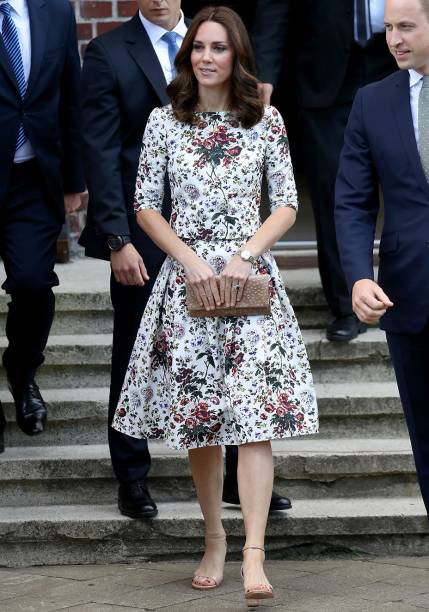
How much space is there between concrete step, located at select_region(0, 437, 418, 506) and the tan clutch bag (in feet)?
3.51

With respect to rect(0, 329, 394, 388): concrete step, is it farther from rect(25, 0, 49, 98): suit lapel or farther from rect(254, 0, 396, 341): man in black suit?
rect(25, 0, 49, 98): suit lapel

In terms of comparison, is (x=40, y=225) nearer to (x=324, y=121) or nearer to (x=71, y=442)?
(x=71, y=442)

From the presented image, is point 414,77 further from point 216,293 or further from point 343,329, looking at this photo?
point 343,329

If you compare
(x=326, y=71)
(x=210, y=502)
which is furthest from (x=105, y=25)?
(x=210, y=502)

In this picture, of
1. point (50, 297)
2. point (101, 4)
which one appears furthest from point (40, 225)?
point (101, 4)

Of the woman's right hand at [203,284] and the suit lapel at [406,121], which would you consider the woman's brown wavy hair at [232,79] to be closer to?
the woman's right hand at [203,284]

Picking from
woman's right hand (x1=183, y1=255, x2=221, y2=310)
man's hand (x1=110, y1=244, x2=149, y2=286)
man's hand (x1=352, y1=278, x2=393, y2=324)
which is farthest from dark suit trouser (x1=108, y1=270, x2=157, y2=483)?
man's hand (x1=352, y1=278, x2=393, y2=324)

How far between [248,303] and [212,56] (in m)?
0.81

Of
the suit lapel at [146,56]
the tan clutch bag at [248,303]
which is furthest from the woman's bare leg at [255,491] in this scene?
the suit lapel at [146,56]

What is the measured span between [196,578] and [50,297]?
1313 mm

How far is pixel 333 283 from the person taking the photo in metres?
6.12

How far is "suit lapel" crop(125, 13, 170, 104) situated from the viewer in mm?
5145

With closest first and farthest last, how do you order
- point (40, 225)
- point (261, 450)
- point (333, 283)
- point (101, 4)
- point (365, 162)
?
point (365, 162)
point (261, 450)
point (40, 225)
point (333, 283)
point (101, 4)

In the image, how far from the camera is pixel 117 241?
5.11 m
